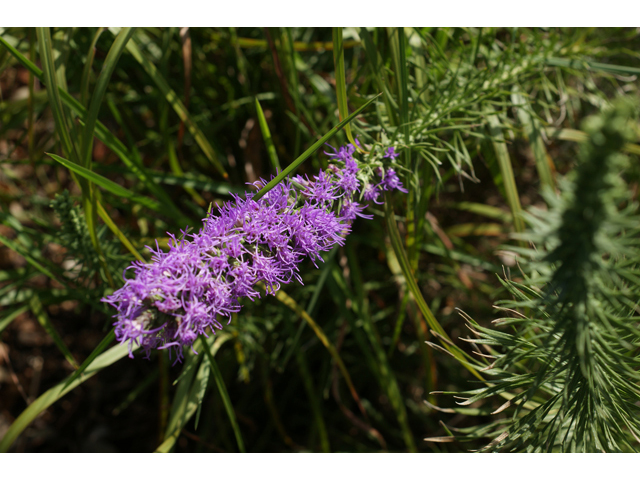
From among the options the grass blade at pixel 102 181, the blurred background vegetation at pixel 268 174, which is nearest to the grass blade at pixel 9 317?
the blurred background vegetation at pixel 268 174

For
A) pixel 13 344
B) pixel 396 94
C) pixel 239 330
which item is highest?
pixel 396 94

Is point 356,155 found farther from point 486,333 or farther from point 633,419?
point 633,419

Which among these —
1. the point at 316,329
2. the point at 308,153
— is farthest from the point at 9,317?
the point at 308,153

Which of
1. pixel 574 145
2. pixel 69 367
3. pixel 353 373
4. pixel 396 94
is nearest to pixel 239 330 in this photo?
pixel 353 373

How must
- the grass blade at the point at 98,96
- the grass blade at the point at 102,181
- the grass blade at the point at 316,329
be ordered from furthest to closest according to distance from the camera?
the grass blade at the point at 316,329 < the grass blade at the point at 98,96 < the grass blade at the point at 102,181

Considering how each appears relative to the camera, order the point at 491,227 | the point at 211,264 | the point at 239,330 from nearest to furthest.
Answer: the point at 211,264 < the point at 239,330 < the point at 491,227

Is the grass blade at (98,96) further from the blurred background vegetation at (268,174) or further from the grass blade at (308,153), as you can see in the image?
the grass blade at (308,153)
